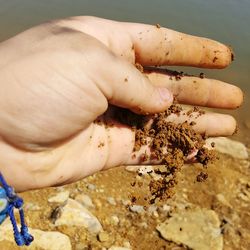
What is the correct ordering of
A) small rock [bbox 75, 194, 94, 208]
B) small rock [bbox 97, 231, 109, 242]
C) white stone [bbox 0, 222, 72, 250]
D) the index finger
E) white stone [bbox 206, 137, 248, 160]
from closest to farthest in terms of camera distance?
the index finger, white stone [bbox 0, 222, 72, 250], small rock [bbox 97, 231, 109, 242], small rock [bbox 75, 194, 94, 208], white stone [bbox 206, 137, 248, 160]

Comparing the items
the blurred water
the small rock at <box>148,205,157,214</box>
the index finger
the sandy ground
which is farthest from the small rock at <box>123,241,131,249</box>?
the blurred water

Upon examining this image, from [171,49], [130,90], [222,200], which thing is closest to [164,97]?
[130,90]

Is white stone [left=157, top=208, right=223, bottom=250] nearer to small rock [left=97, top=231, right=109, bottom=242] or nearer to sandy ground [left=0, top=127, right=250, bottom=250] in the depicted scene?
sandy ground [left=0, top=127, right=250, bottom=250]

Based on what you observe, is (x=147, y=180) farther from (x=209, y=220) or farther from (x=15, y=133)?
(x=15, y=133)

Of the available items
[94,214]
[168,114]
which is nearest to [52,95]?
[168,114]

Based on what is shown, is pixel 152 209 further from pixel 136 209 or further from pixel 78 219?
pixel 78 219

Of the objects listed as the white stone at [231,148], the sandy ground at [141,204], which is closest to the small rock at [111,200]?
the sandy ground at [141,204]
